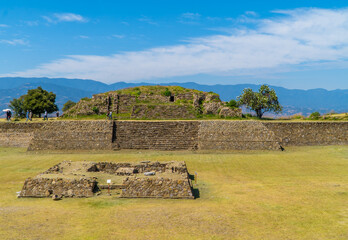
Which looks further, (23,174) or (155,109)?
(155,109)

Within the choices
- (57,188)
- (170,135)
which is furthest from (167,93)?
(57,188)

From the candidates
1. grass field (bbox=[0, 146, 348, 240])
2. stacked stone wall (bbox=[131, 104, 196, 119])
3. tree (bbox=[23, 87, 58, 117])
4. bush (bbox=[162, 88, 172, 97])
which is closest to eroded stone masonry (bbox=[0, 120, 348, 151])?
stacked stone wall (bbox=[131, 104, 196, 119])

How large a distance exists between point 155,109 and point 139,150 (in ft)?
39.9

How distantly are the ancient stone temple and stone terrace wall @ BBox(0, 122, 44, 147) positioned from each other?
7.77 m

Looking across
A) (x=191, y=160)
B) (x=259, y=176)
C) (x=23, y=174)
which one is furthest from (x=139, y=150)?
(x=259, y=176)

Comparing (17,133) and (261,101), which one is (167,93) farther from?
(17,133)

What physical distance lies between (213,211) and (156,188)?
142 inches

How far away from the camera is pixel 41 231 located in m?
11.9

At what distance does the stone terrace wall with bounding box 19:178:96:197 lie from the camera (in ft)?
54.8

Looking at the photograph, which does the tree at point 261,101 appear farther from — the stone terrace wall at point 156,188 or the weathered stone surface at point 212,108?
the stone terrace wall at point 156,188

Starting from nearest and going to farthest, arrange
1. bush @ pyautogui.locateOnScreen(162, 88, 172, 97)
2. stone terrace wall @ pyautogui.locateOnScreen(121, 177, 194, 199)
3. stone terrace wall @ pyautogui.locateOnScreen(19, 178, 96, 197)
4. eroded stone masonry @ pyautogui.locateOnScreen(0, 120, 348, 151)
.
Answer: stone terrace wall @ pyautogui.locateOnScreen(121, 177, 194, 199) < stone terrace wall @ pyautogui.locateOnScreen(19, 178, 96, 197) < eroded stone masonry @ pyautogui.locateOnScreen(0, 120, 348, 151) < bush @ pyautogui.locateOnScreen(162, 88, 172, 97)

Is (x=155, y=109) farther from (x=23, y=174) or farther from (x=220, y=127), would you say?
(x=23, y=174)

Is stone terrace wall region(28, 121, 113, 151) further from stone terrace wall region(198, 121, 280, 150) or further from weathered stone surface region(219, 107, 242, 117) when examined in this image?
weathered stone surface region(219, 107, 242, 117)

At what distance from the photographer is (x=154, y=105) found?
4541 cm
